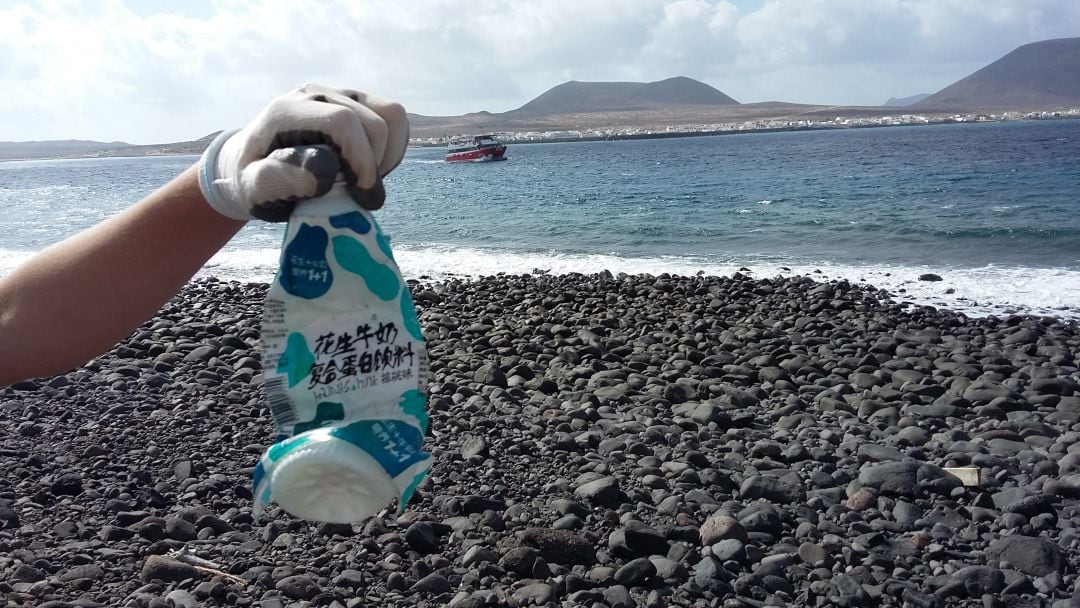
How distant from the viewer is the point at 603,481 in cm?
555

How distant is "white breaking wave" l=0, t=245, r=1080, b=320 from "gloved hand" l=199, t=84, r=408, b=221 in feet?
39.6

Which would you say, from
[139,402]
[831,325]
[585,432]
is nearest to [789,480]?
[585,432]

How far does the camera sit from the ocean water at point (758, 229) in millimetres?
16453

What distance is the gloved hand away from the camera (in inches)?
65.2

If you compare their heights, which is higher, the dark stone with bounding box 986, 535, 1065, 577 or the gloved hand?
the gloved hand

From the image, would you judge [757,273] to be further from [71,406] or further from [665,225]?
[71,406]

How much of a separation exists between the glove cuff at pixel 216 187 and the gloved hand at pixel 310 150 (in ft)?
0.05

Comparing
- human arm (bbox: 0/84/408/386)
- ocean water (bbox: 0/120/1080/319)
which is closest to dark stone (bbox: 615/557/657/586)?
human arm (bbox: 0/84/408/386)

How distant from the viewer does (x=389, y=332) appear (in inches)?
69.6

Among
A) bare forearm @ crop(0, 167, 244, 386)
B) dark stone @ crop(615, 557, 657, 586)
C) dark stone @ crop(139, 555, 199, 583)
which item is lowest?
dark stone @ crop(615, 557, 657, 586)

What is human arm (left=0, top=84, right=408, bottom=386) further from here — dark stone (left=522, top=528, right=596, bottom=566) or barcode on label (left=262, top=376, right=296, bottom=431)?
dark stone (left=522, top=528, right=596, bottom=566)

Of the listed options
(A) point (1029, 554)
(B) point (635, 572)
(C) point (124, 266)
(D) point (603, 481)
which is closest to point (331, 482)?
(C) point (124, 266)

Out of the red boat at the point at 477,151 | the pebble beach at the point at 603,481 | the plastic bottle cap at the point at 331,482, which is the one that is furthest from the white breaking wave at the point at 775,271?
the red boat at the point at 477,151

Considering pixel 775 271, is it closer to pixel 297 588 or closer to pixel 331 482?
pixel 297 588
